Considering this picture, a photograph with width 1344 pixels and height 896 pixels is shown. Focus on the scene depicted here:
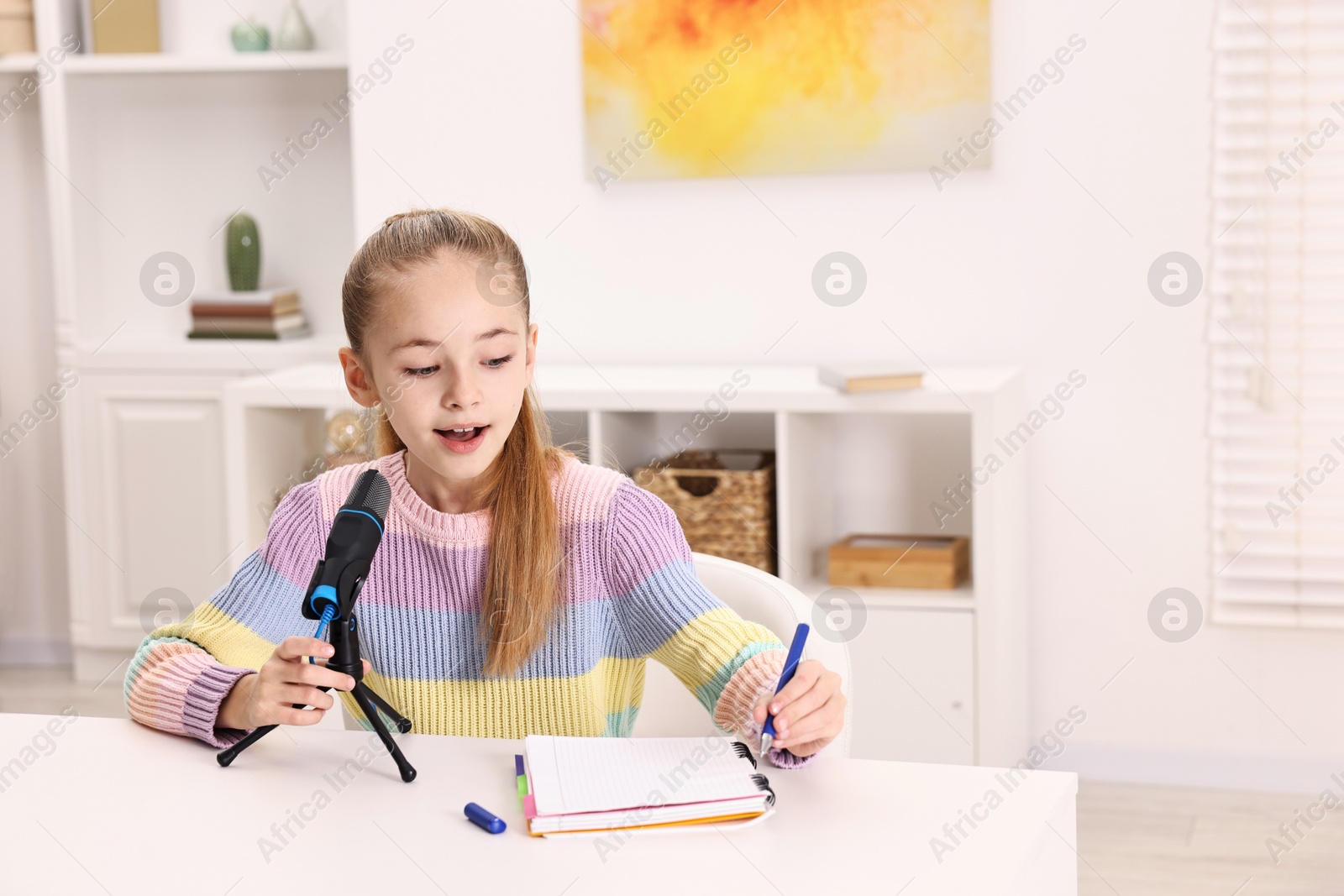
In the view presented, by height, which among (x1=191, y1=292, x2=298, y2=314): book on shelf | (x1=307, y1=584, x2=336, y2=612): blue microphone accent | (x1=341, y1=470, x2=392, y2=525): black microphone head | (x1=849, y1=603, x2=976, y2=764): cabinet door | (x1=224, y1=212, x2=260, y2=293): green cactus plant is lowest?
(x1=849, y1=603, x2=976, y2=764): cabinet door

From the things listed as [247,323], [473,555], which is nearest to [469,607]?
[473,555]

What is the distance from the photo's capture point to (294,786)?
1168 mm

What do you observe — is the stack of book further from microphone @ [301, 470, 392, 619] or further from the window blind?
microphone @ [301, 470, 392, 619]

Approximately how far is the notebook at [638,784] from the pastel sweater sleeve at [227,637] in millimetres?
325

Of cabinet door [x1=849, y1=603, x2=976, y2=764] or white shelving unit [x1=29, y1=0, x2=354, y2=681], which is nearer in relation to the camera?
cabinet door [x1=849, y1=603, x2=976, y2=764]

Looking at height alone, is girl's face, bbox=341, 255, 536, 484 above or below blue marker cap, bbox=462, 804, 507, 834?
above

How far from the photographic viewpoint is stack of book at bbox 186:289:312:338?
3.49m

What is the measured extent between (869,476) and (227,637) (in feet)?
5.99

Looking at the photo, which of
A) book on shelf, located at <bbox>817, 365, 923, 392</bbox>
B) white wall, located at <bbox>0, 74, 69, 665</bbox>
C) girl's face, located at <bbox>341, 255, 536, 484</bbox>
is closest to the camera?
girl's face, located at <bbox>341, 255, 536, 484</bbox>

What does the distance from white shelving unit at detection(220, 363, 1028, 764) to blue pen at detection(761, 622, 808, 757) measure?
1.42 meters

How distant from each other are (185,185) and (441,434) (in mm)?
2672

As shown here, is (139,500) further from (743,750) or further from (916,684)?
(743,750)

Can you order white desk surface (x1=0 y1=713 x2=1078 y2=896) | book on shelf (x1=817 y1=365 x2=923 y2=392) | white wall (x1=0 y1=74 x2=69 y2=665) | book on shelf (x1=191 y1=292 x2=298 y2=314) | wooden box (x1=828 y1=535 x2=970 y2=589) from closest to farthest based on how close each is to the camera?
white desk surface (x1=0 y1=713 x2=1078 y2=896) < book on shelf (x1=817 y1=365 x2=923 y2=392) < wooden box (x1=828 y1=535 x2=970 y2=589) < book on shelf (x1=191 y1=292 x2=298 y2=314) < white wall (x1=0 y1=74 x2=69 y2=665)

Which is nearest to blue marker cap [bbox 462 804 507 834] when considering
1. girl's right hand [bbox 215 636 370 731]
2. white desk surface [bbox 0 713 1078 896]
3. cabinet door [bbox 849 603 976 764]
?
white desk surface [bbox 0 713 1078 896]
